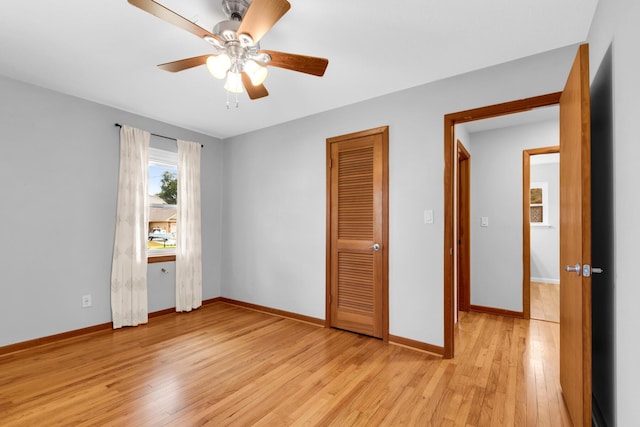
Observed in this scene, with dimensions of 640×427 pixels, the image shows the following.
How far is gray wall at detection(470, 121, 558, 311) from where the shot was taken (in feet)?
12.6

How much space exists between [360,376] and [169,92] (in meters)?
3.16

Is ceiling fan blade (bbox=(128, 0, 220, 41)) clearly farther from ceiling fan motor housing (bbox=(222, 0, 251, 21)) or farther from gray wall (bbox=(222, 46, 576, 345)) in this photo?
gray wall (bbox=(222, 46, 576, 345))

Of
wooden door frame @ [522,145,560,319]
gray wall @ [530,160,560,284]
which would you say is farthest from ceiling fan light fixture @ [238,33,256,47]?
gray wall @ [530,160,560,284]

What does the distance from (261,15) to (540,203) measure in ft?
22.1

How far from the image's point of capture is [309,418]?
1.87 meters

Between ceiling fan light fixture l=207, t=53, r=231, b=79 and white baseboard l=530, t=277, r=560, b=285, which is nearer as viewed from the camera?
ceiling fan light fixture l=207, t=53, r=231, b=79

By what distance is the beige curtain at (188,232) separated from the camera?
407cm

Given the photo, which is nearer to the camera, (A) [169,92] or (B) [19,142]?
(B) [19,142]

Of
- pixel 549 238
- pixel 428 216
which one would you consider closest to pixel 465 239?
pixel 428 216

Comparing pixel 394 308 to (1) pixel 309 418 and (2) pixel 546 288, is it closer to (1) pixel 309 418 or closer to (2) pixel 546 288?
(1) pixel 309 418

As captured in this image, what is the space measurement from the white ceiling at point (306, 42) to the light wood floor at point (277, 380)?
248 centimetres

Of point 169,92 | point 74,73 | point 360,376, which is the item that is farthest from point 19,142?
point 360,376

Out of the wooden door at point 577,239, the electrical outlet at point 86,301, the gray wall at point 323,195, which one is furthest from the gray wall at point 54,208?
the wooden door at point 577,239

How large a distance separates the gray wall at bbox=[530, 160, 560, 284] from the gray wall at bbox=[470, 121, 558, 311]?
276cm
